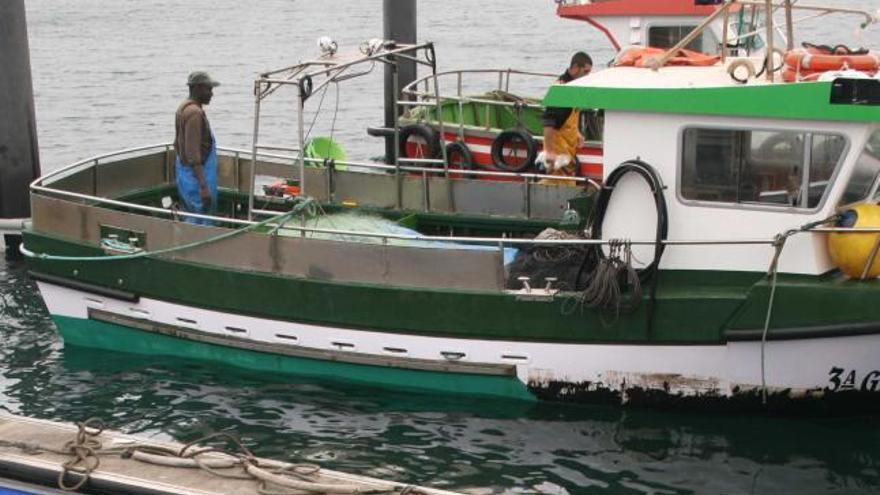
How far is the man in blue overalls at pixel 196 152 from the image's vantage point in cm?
1194

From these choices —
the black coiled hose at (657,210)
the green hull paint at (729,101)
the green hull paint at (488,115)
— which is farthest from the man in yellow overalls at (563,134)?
the green hull paint at (729,101)

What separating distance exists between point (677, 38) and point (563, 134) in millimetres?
3220

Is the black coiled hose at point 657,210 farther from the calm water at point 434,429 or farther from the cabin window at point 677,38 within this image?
the cabin window at point 677,38

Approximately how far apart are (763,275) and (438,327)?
2499mm

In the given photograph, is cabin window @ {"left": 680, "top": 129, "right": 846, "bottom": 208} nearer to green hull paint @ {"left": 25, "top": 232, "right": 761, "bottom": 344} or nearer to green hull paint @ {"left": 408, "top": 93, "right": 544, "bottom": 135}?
green hull paint @ {"left": 25, "top": 232, "right": 761, "bottom": 344}

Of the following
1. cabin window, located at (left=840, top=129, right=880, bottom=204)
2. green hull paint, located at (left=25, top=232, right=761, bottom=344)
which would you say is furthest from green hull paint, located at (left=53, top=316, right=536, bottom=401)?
cabin window, located at (left=840, top=129, right=880, bottom=204)

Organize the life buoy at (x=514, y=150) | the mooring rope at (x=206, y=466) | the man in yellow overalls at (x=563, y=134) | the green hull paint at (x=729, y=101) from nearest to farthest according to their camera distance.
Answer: the mooring rope at (x=206, y=466) < the green hull paint at (x=729, y=101) < the man in yellow overalls at (x=563, y=134) < the life buoy at (x=514, y=150)

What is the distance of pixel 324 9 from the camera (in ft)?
155

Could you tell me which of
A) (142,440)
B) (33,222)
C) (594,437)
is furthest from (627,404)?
(33,222)

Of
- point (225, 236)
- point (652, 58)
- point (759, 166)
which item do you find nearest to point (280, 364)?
point (225, 236)

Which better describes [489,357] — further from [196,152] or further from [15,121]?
[15,121]

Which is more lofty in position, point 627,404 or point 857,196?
point 857,196

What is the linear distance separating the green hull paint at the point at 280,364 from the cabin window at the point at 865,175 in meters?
2.86

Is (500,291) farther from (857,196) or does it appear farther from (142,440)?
(142,440)
